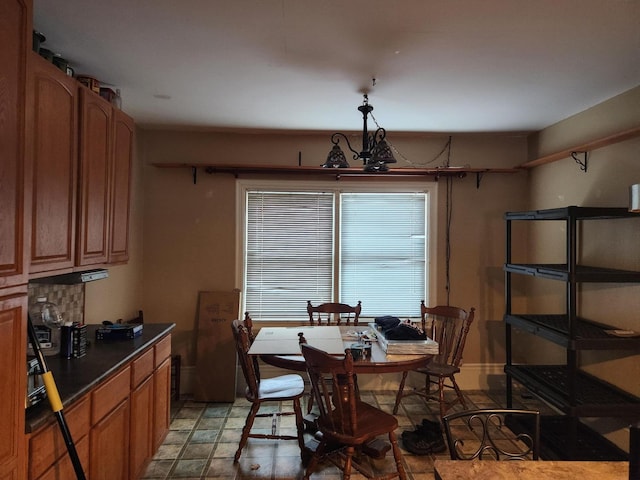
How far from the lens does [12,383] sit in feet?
4.43

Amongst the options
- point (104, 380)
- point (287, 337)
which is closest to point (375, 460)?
point (287, 337)

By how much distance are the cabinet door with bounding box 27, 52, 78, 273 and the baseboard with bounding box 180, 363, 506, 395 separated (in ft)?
7.42

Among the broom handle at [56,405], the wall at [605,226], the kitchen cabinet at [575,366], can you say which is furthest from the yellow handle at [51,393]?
the wall at [605,226]

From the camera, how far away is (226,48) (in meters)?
2.24

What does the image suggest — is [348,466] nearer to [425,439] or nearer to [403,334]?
[403,334]

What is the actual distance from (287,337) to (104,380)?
1.29 meters

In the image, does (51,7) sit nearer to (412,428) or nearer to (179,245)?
(179,245)

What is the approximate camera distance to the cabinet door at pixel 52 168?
1.77 m

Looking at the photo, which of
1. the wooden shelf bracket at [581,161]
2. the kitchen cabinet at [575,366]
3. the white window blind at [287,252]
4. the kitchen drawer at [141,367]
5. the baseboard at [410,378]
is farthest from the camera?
the white window blind at [287,252]

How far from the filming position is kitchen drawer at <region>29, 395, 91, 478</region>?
148 centimetres

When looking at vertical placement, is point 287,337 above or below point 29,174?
below

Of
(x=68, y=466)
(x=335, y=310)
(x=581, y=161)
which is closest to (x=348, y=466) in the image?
(x=68, y=466)

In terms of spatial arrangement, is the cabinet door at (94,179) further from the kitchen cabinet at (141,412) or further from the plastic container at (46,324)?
the kitchen cabinet at (141,412)

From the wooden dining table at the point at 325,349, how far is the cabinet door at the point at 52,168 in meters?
1.26
